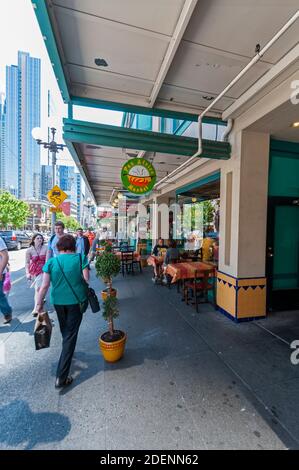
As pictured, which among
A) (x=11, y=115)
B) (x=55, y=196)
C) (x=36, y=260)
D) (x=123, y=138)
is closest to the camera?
(x=123, y=138)

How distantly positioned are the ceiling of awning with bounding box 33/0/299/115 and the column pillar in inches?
39.7

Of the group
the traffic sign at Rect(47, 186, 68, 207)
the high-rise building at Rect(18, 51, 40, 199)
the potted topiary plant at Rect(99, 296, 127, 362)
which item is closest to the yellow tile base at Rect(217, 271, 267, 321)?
the potted topiary plant at Rect(99, 296, 127, 362)

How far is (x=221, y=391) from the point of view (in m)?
2.29

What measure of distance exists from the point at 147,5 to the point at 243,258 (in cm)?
372

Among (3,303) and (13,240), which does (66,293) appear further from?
(13,240)

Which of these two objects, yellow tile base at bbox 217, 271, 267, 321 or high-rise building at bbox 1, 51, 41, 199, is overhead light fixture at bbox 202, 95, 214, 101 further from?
high-rise building at bbox 1, 51, 41, 199

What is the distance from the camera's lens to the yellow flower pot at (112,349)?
2.68m

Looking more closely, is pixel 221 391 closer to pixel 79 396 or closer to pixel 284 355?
pixel 284 355

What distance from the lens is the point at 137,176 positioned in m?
4.10

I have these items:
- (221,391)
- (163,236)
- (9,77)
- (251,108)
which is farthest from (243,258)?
(9,77)

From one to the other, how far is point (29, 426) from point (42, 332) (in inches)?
31.1

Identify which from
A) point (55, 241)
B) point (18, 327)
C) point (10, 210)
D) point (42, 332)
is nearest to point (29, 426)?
point (42, 332)

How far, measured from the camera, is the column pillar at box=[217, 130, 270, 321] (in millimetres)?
3891

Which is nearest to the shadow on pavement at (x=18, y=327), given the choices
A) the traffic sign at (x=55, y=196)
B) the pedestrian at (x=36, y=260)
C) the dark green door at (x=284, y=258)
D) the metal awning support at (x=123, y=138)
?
the pedestrian at (x=36, y=260)
